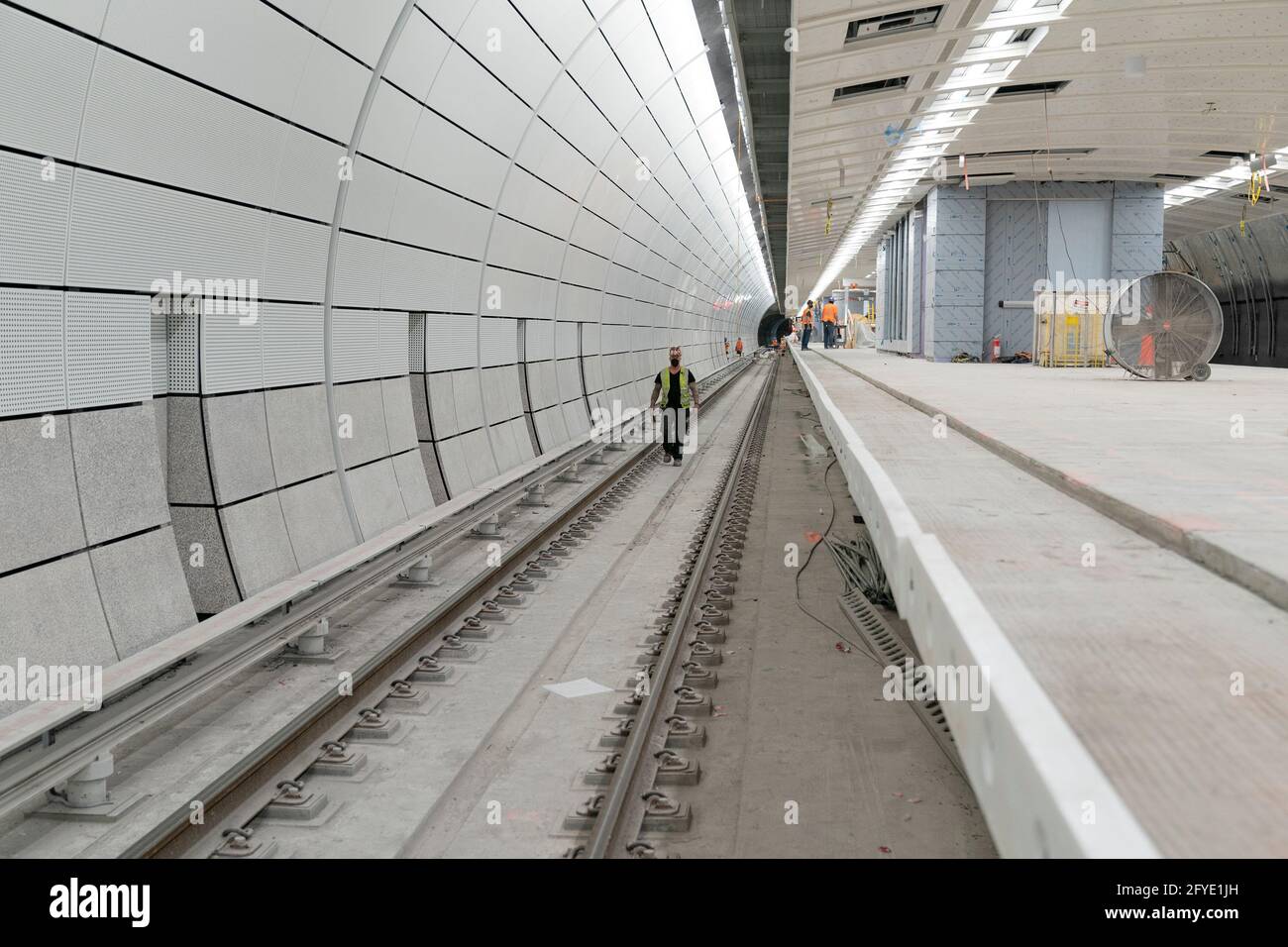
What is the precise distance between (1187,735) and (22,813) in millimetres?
4346

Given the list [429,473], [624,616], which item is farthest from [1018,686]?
[429,473]

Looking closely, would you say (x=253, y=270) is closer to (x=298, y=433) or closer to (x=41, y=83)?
(x=298, y=433)

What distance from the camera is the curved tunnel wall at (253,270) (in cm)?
531

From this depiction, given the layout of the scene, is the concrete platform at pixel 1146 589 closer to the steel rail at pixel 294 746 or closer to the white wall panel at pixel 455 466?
the steel rail at pixel 294 746

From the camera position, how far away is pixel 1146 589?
402 cm

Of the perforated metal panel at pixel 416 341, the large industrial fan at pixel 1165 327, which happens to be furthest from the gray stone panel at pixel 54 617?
Result: the large industrial fan at pixel 1165 327

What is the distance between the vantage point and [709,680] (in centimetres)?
638

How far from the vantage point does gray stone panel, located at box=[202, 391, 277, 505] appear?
7.04 m

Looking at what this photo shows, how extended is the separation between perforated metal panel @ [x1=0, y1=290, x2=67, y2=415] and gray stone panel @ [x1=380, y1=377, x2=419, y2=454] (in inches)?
169

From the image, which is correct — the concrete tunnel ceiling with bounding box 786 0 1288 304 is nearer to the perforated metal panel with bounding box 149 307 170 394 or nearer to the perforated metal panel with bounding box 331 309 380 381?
the perforated metal panel with bounding box 331 309 380 381

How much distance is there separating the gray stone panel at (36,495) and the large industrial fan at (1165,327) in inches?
709

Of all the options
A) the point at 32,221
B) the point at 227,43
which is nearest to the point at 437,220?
the point at 227,43

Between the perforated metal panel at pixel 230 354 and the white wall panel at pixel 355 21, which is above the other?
the white wall panel at pixel 355 21

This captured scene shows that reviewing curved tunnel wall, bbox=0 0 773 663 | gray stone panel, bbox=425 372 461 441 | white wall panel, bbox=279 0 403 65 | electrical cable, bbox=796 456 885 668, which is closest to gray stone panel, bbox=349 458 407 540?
curved tunnel wall, bbox=0 0 773 663
